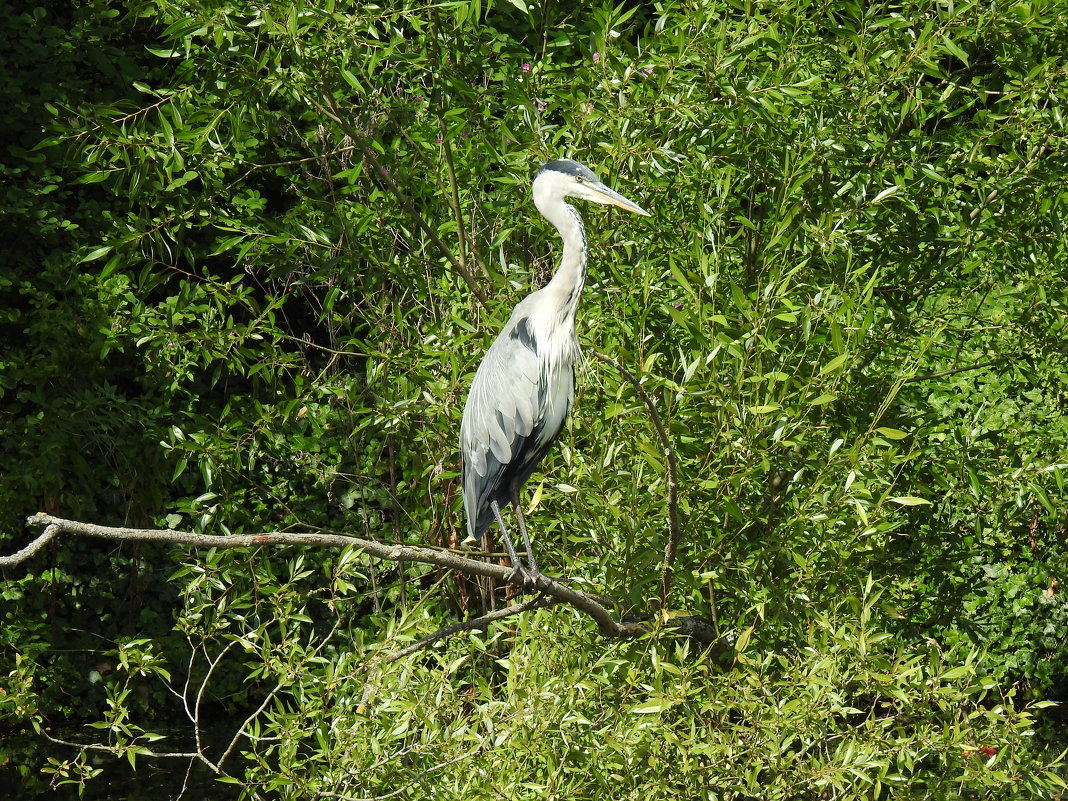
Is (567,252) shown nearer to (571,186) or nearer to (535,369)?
(571,186)

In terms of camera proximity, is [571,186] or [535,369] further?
[535,369]

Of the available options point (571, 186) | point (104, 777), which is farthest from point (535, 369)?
point (104, 777)

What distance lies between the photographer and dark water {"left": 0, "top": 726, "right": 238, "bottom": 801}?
4811 millimetres

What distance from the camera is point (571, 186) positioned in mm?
3084

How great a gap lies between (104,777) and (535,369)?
3175 mm

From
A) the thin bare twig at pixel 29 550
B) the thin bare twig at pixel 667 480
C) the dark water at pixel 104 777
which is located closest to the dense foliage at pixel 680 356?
the thin bare twig at pixel 667 480

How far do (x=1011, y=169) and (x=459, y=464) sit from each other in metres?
2.09

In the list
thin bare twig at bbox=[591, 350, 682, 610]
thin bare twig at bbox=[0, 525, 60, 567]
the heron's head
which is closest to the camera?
thin bare twig at bbox=[0, 525, 60, 567]

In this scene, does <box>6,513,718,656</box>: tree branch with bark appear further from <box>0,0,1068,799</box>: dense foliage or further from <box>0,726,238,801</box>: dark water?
<box>0,726,238,801</box>: dark water

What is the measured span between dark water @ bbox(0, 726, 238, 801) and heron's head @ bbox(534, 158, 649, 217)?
122 inches

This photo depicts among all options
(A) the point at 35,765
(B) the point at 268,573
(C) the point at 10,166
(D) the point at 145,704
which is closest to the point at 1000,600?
(B) the point at 268,573

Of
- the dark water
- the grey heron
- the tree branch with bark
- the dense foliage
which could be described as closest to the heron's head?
the grey heron

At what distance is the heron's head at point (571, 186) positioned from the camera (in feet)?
10.0

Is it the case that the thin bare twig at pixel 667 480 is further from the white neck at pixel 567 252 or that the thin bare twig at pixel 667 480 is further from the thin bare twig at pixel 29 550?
the thin bare twig at pixel 29 550
